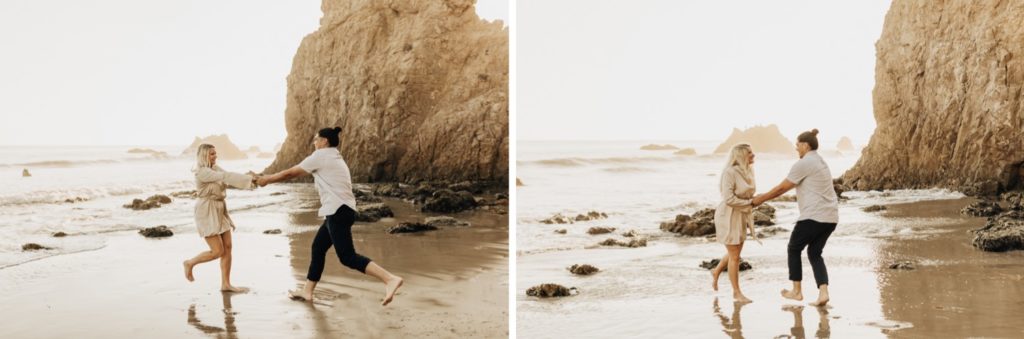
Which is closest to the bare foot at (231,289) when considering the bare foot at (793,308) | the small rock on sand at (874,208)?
the bare foot at (793,308)

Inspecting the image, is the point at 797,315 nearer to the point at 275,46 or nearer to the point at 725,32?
the point at 275,46

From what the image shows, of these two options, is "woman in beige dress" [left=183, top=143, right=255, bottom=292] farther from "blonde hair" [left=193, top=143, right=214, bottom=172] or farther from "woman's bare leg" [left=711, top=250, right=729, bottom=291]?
"woman's bare leg" [left=711, top=250, right=729, bottom=291]

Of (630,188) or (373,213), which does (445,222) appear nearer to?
(373,213)

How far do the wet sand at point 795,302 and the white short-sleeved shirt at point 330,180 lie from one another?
1285 mm

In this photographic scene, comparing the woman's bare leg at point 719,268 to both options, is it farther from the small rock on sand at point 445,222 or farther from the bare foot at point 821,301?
the small rock on sand at point 445,222

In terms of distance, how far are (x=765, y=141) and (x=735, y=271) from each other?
19.7 m

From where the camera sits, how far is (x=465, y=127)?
16.7 meters

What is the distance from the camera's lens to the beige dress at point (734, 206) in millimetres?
4719

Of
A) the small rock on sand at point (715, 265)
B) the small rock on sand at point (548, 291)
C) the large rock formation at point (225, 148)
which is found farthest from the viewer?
the large rock formation at point (225, 148)

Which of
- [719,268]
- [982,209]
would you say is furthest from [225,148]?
[719,268]

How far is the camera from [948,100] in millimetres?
10734

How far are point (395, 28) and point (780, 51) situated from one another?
→ 14.4m

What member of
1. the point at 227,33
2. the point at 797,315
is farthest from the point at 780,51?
the point at 797,315

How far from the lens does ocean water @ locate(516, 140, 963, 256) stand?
369 inches
